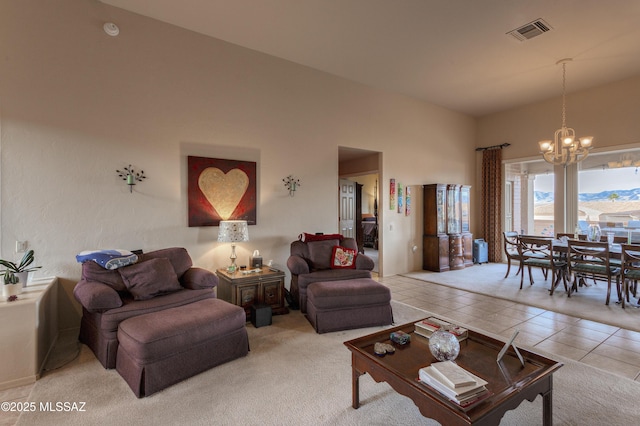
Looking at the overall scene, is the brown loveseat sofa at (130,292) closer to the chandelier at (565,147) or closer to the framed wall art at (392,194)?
the framed wall art at (392,194)

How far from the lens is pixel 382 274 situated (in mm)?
5984

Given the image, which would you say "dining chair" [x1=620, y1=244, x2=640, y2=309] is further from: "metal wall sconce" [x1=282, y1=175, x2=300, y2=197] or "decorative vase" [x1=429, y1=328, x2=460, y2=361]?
"metal wall sconce" [x1=282, y1=175, x2=300, y2=197]

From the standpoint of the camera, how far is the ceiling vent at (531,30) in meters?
3.75

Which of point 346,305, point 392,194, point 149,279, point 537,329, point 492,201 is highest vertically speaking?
point 392,194

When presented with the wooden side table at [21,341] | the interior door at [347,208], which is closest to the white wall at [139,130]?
the wooden side table at [21,341]

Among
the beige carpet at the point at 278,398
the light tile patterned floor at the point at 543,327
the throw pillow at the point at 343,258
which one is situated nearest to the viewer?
the beige carpet at the point at 278,398

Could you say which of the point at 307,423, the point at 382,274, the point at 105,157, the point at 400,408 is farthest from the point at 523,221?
the point at 105,157

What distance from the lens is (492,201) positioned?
24.2 feet

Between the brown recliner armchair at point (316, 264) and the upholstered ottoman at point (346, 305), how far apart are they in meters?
0.25

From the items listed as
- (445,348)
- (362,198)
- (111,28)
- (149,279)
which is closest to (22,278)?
(149,279)

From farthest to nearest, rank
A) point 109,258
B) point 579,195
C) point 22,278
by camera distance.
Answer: point 579,195 → point 109,258 → point 22,278

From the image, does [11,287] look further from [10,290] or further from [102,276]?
[102,276]

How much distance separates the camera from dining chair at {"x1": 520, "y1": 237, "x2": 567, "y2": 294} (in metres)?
4.75

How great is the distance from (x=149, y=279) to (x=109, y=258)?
0.45m
